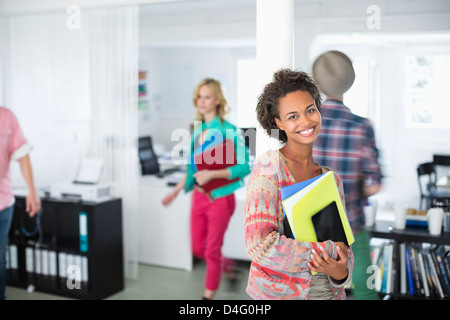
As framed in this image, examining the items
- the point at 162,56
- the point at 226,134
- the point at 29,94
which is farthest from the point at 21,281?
the point at 162,56

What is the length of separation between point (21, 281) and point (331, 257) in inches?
122

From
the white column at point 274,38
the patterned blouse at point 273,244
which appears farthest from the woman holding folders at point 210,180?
the patterned blouse at point 273,244

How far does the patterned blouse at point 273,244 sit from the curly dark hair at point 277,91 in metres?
0.13

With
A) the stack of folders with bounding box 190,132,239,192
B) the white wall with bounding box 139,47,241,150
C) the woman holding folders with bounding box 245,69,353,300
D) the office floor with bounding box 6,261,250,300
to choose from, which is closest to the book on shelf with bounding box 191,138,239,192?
the stack of folders with bounding box 190,132,239,192

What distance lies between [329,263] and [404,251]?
6.75ft

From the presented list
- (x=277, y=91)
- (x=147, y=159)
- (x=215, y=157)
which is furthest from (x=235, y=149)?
(x=147, y=159)

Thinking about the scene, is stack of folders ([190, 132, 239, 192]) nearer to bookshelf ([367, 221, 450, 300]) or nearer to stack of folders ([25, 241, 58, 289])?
bookshelf ([367, 221, 450, 300])

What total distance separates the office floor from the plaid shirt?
1.62 m

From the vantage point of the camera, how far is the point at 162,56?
7.39 metres

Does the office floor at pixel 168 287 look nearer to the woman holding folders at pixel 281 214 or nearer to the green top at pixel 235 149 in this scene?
the green top at pixel 235 149

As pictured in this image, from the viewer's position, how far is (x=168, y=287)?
3.94m

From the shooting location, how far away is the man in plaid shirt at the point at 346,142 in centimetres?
230

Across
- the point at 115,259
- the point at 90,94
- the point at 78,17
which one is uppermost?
the point at 78,17

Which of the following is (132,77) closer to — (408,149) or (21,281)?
(21,281)
